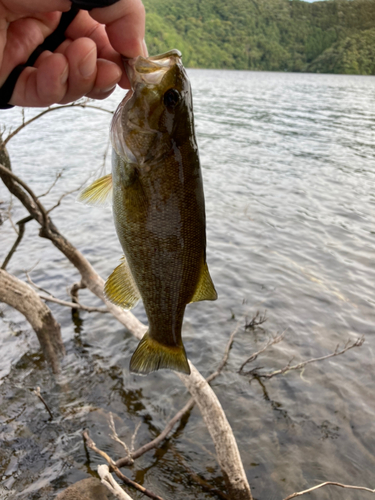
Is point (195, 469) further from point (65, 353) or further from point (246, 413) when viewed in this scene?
point (65, 353)

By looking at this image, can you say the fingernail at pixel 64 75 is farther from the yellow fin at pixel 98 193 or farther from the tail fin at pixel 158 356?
the tail fin at pixel 158 356

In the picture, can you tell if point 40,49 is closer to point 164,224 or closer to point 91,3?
point 91,3

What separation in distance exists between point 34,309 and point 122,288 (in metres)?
3.70

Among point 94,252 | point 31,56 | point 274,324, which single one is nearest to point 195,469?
point 274,324

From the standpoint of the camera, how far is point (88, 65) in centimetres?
211

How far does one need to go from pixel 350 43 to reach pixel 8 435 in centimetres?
12728

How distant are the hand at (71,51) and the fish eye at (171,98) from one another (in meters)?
0.36

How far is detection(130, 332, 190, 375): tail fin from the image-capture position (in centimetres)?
249

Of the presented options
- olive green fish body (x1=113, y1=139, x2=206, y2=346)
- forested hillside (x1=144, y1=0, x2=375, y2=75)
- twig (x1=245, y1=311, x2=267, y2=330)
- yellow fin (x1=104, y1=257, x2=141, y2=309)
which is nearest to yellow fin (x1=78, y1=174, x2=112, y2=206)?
olive green fish body (x1=113, y1=139, x2=206, y2=346)

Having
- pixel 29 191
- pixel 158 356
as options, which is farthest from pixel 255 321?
pixel 158 356

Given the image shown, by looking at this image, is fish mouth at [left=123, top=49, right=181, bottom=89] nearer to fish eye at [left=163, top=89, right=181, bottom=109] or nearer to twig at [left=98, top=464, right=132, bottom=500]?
fish eye at [left=163, top=89, right=181, bottom=109]

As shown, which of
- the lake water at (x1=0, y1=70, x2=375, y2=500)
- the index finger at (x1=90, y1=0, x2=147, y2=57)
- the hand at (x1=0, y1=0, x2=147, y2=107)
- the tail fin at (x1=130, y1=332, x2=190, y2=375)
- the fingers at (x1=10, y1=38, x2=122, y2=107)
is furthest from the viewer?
the lake water at (x1=0, y1=70, x2=375, y2=500)

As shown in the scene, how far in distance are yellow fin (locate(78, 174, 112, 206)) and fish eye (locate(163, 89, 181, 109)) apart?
52cm

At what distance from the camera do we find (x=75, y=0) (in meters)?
1.69
